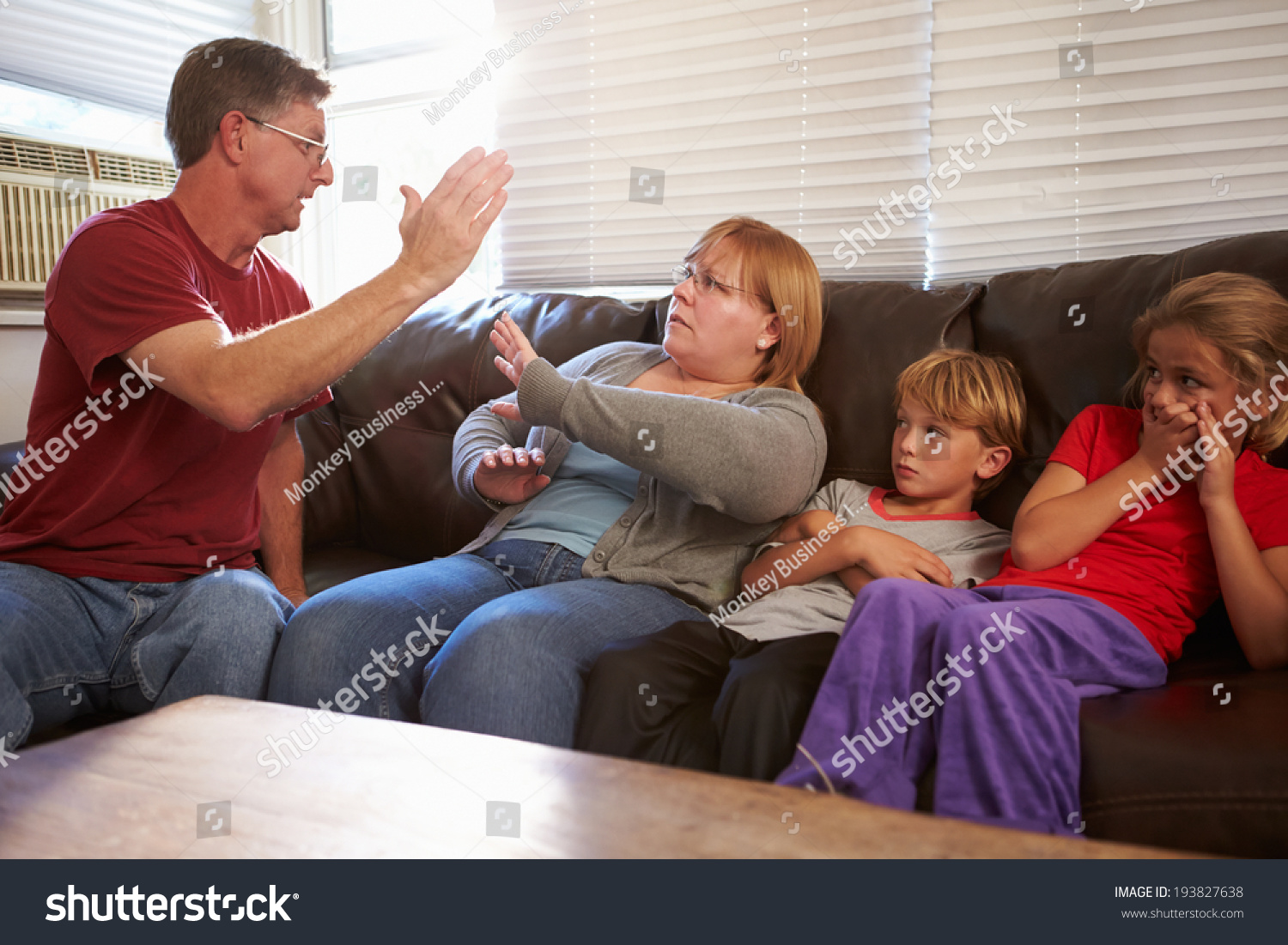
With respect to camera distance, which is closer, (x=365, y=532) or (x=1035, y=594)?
(x=1035, y=594)

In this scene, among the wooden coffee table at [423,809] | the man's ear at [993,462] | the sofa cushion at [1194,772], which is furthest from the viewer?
the man's ear at [993,462]

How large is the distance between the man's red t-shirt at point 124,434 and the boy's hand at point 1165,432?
1.35m

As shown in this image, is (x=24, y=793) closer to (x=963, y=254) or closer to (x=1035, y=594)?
(x=1035, y=594)

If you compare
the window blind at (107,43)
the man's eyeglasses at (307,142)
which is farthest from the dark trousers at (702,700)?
the window blind at (107,43)

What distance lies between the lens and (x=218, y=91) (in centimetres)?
155

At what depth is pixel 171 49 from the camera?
108 inches

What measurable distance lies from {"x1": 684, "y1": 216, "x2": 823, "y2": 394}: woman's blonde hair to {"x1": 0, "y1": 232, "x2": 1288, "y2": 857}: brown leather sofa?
0.09 meters

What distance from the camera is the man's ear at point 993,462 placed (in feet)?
4.95

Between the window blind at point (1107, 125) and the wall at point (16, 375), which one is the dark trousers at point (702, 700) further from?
the wall at point (16, 375)

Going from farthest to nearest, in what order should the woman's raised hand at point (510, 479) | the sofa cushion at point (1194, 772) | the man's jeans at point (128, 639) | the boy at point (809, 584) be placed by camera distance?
the woman's raised hand at point (510, 479) → the man's jeans at point (128, 639) → the boy at point (809, 584) → the sofa cushion at point (1194, 772)

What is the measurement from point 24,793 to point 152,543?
73 cm

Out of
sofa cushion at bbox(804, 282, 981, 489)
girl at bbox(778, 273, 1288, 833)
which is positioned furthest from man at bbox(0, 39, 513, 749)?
girl at bbox(778, 273, 1288, 833)

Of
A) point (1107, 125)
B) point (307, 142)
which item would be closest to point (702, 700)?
point (307, 142)
